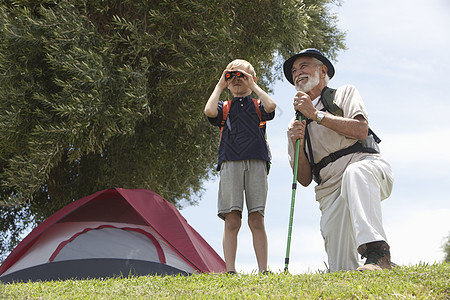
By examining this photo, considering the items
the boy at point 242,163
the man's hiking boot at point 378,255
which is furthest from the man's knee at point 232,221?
the man's hiking boot at point 378,255

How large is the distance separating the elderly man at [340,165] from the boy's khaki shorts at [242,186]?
600 mm

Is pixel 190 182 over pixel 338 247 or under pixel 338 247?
over

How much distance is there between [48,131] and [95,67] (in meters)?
1.54

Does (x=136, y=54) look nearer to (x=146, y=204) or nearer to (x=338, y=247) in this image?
(x=146, y=204)

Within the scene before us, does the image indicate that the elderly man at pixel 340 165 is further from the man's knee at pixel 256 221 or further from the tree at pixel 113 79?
the tree at pixel 113 79

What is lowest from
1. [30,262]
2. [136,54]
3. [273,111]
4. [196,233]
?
[30,262]

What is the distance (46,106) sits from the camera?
10305 millimetres

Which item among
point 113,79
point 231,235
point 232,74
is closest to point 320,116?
point 232,74

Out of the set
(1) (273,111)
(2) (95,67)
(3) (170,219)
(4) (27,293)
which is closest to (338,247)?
(1) (273,111)

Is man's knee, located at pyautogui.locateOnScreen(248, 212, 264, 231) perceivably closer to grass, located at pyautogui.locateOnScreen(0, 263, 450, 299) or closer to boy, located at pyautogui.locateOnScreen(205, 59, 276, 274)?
boy, located at pyautogui.locateOnScreen(205, 59, 276, 274)

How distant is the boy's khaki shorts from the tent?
2205 mm

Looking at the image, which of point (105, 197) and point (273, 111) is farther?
point (105, 197)

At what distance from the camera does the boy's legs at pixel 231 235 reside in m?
6.56

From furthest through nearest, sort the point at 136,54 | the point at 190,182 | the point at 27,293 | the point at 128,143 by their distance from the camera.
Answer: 1. the point at 190,182
2. the point at 128,143
3. the point at 136,54
4. the point at 27,293
